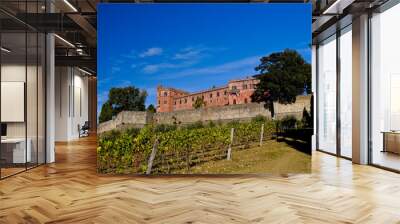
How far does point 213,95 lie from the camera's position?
6.00 meters

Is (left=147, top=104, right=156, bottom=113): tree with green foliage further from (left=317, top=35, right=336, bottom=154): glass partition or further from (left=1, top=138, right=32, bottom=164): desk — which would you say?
(left=317, top=35, right=336, bottom=154): glass partition

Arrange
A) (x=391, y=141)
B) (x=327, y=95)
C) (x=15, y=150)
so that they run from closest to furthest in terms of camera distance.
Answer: (x=15, y=150) → (x=391, y=141) → (x=327, y=95)

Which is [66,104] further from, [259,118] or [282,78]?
[282,78]

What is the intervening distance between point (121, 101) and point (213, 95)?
4.88ft

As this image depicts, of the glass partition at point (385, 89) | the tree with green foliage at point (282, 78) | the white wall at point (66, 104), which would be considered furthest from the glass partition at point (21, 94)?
the white wall at point (66, 104)

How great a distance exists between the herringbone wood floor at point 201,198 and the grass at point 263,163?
128mm

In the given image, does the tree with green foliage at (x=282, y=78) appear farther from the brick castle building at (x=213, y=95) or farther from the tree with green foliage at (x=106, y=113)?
the tree with green foliage at (x=106, y=113)

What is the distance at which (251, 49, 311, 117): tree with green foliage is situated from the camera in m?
5.96

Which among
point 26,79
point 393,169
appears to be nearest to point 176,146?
point 26,79

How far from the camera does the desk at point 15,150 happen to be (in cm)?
595

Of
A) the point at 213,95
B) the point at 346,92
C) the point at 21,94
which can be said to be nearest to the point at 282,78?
the point at 213,95

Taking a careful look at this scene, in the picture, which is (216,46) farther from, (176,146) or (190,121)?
(176,146)

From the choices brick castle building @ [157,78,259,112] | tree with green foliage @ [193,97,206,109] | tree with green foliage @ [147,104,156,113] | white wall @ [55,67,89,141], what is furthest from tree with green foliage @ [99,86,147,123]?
white wall @ [55,67,89,141]

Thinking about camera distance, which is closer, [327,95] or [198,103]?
[198,103]
